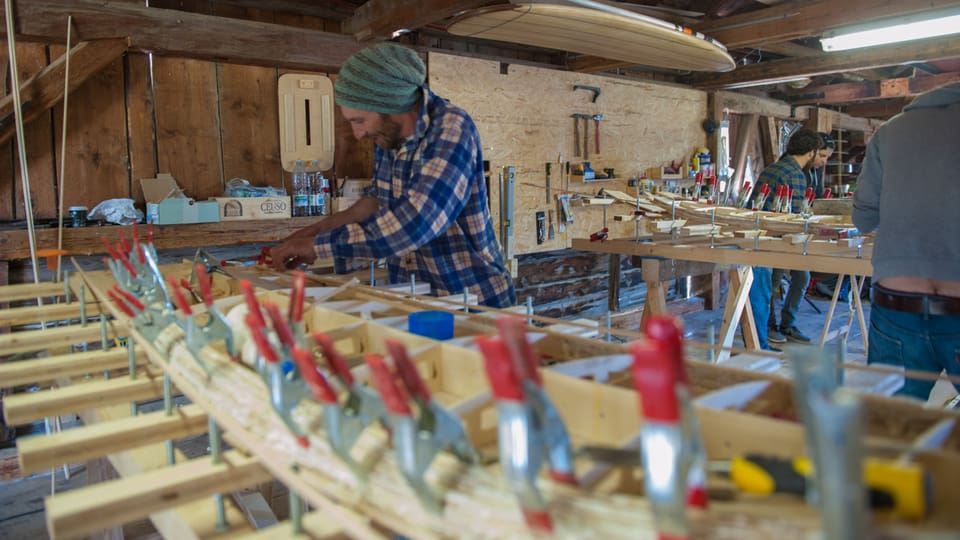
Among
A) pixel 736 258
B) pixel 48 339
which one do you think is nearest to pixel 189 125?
pixel 48 339

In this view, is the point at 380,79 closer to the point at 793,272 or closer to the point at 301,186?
the point at 301,186

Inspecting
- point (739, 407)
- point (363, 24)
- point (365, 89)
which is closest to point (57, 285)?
point (365, 89)

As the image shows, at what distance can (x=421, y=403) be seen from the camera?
99cm

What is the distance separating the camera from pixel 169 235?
160 inches

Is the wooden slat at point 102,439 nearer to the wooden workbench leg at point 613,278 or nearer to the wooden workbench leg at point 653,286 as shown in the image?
the wooden workbench leg at point 653,286

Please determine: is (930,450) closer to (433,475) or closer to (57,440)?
(433,475)

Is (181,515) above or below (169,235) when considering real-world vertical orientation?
below

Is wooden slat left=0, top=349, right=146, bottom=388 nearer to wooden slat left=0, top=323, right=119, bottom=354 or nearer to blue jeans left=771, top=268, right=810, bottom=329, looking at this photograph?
wooden slat left=0, top=323, right=119, bottom=354

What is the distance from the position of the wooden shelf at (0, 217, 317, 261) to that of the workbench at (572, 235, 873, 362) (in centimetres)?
262

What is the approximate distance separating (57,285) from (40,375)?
4.38 feet

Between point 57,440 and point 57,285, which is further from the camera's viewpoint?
point 57,285

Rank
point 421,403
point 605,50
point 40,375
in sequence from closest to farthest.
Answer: point 421,403 < point 40,375 < point 605,50

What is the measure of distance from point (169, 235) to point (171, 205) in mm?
204

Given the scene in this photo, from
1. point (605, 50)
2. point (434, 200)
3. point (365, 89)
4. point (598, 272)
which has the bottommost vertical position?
point (598, 272)
